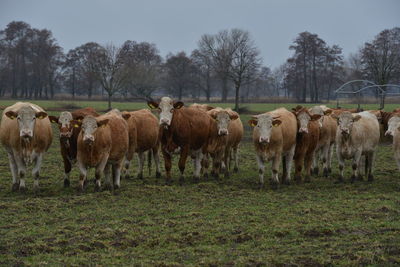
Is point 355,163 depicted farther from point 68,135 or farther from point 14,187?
point 14,187

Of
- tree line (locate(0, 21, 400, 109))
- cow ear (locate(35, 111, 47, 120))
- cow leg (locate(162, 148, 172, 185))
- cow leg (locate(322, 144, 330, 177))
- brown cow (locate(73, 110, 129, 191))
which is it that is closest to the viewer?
Result: brown cow (locate(73, 110, 129, 191))

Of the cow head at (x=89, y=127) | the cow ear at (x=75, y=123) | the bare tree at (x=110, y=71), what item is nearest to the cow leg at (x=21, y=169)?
the cow ear at (x=75, y=123)

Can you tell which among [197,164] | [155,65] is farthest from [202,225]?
→ [155,65]

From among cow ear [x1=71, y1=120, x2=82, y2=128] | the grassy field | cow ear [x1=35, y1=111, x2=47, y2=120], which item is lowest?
the grassy field

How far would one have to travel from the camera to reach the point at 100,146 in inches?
442

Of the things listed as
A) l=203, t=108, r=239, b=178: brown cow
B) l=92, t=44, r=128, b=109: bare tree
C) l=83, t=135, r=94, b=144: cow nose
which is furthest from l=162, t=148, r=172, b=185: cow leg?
l=92, t=44, r=128, b=109: bare tree

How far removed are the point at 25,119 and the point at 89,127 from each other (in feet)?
5.35

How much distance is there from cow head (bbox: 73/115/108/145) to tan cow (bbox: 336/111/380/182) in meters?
6.36

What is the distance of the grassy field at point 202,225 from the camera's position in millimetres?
6883

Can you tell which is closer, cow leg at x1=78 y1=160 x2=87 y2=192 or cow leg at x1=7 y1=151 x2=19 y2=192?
cow leg at x1=78 y1=160 x2=87 y2=192

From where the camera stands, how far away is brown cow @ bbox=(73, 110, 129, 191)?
36.4 ft

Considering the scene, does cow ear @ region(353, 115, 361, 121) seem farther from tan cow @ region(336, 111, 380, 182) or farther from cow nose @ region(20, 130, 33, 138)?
cow nose @ region(20, 130, 33, 138)

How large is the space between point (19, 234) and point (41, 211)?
5.36ft

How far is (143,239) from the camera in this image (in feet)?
25.5
